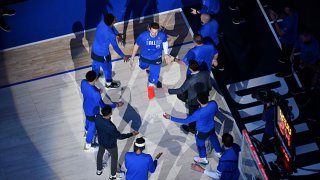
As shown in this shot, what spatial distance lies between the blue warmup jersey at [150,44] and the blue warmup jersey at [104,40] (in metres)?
0.41

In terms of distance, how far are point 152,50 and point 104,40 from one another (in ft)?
2.82

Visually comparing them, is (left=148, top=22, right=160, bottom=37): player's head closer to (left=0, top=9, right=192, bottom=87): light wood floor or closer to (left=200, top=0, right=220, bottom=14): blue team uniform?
(left=200, top=0, right=220, bottom=14): blue team uniform

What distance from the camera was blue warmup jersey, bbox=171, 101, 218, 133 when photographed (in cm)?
1062

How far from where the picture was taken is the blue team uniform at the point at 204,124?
1064cm

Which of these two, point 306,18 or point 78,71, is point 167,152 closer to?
point 78,71

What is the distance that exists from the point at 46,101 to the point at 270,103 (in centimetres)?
428

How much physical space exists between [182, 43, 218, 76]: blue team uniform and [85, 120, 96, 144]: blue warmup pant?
1.88 metres

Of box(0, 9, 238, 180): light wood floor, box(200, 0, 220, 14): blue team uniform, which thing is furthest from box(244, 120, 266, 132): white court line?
box(200, 0, 220, 14): blue team uniform

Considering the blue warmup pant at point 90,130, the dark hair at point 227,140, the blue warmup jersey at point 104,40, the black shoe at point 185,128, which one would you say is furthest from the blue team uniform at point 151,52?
the dark hair at point 227,140

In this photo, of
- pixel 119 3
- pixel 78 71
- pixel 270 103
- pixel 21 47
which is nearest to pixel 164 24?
pixel 119 3

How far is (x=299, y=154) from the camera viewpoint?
11.9 metres

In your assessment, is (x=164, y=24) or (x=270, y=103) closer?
(x=270, y=103)

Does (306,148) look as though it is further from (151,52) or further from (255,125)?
(151,52)

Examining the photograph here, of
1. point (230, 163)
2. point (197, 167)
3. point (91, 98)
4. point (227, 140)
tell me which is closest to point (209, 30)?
point (197, 167)
